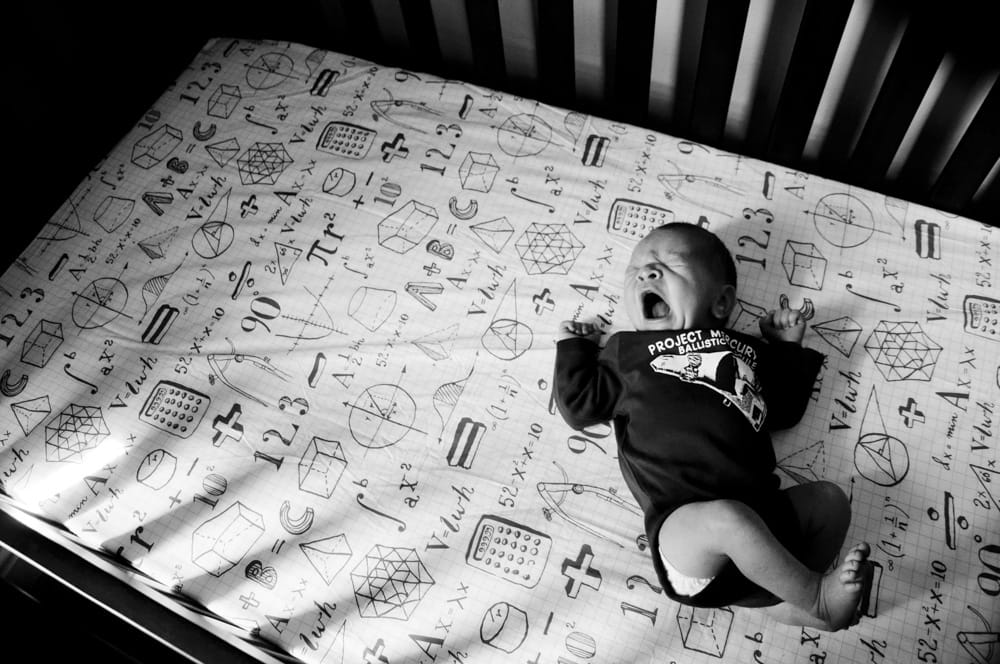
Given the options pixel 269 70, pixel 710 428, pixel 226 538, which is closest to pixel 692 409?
pixel 710 428

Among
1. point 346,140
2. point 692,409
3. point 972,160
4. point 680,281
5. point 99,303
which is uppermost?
point 972,160

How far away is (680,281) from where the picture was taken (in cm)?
119

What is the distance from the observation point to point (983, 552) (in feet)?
3.60

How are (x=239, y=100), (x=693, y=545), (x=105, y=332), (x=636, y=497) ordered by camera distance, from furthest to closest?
(x=239, y=100)
(x=105, y=332)
(x=636, y=497)
(x=693, y=545)

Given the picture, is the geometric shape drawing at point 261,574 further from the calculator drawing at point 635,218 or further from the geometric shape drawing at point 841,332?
the geometric shape drawing at point 841,332

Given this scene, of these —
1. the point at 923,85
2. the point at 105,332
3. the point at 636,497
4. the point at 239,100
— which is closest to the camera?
the point at 636,497

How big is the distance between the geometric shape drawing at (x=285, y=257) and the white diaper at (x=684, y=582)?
0.88 meters

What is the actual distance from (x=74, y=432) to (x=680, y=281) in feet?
3.63

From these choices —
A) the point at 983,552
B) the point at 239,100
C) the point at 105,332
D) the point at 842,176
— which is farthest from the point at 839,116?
the point at 105,332

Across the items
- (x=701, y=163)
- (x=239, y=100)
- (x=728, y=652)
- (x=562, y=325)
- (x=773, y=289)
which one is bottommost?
(x=728, y=652)

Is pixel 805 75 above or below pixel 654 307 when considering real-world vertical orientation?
above

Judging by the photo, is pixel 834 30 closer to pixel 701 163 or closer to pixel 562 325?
pixel 701 163

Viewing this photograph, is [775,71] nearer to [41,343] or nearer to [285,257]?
[285,257]

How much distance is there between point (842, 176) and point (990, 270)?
34 cm
